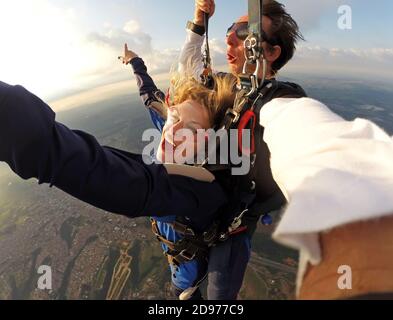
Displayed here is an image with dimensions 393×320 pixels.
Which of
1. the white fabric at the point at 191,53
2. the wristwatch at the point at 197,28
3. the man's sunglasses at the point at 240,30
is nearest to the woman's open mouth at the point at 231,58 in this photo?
the man's sunglasses at the point at 240,30

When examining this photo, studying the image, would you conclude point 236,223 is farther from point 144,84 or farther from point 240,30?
point 144,84

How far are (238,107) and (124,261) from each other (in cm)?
2854

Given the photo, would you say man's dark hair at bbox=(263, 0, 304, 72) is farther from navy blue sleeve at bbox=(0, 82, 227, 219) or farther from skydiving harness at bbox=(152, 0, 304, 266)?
navy blue sleeve at bbox=(0, 82, 227, 219)

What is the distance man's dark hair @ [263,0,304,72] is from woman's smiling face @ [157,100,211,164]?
0.81 m

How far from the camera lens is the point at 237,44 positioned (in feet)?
6.07

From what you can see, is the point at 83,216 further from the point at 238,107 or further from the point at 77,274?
the point at 238,107

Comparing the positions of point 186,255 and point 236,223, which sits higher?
point 236,223

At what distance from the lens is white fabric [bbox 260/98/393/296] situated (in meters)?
0.38

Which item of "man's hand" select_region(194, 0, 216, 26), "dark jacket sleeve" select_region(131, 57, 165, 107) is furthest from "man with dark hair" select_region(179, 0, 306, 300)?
"dark jacket sleeve" select_region(131, 57, 165, 107)

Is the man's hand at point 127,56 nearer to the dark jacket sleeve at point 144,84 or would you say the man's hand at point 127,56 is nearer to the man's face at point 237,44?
the dark jacket sleeve at point 144,84

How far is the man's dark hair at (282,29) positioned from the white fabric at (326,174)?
4.12 feet

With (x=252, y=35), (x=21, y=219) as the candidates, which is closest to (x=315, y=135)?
(x=252, y=35)

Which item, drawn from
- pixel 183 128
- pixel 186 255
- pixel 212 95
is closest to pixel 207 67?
pixel 212 95

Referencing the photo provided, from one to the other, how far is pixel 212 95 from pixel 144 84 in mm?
1415
